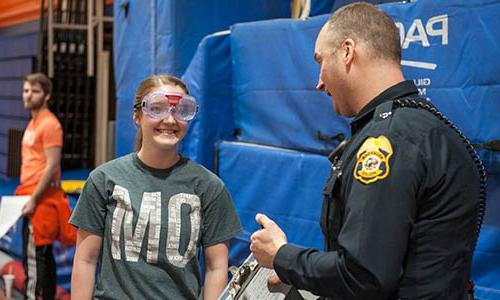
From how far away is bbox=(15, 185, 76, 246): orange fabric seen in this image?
13.5 ft

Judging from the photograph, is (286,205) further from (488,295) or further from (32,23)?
(32,23)

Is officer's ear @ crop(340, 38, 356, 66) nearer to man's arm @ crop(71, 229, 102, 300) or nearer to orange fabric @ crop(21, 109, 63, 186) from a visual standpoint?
man's arm @ crop(71, 229, 102, 300)

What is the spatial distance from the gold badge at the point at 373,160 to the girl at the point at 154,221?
2.44 feet

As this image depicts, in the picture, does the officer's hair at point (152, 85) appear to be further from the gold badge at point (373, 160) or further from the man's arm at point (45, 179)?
the man's arm at point (45, 179)

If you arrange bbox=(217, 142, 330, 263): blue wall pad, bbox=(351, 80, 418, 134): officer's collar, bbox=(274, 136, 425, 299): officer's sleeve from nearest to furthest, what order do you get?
1. bbox=(274, 136, 425, 299): officer's sleeve
2. bbox=(351, 80, 418, 134): officer's collar
3. bbox=(217, 142, 330, 263): blue wall pad

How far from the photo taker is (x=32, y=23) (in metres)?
8.88

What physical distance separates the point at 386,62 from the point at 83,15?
6.80 meters

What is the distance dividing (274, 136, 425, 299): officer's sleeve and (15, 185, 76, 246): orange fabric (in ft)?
10.3

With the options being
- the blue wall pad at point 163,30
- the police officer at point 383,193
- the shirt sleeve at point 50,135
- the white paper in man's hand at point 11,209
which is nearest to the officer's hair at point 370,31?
the police officer at point 383,193

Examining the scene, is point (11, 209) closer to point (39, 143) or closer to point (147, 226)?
point (39, 143)

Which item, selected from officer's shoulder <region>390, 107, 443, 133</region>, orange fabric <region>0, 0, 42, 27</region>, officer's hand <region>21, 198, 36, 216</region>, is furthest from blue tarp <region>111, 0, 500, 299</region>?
orange fabric <region>0, 0, 42, 27</region>

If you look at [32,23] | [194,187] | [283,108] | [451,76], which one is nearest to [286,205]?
[283,108]

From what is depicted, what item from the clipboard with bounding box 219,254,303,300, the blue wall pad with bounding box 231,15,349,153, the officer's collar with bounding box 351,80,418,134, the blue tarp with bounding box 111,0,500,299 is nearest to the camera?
the officer's collar with bounding box 351,80,418,134

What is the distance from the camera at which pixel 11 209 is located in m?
Result: 4.14
